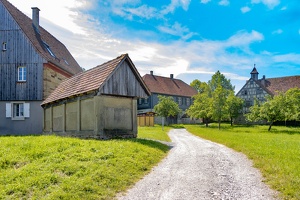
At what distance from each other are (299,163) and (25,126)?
20842 mm

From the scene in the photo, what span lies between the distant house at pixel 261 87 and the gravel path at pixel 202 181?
1854 inches

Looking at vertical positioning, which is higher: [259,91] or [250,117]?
[259,91]

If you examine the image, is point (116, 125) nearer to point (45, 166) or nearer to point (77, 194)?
point (45, 166)

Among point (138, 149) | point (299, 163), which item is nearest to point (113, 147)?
point (138, 149)

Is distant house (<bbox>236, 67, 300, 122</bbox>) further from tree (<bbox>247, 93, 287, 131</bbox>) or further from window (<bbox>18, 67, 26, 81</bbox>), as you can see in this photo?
window (<bbox>18, 67, 26, 81</bbox>)

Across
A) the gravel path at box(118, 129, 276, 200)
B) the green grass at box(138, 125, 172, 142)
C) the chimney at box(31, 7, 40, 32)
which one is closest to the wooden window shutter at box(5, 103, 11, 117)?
the chimney at box(31, 7, 40, 32)

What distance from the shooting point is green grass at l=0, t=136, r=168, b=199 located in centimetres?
630

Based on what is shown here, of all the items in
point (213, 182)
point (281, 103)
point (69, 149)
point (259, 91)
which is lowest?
point (213, 182)

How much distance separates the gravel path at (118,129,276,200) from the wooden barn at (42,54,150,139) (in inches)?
218

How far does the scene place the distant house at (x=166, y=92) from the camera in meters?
49.2

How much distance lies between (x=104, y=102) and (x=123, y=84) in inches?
67.1

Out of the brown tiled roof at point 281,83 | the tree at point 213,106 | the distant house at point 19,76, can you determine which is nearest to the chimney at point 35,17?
the distant house at point 19,76

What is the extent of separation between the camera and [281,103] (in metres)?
31.9

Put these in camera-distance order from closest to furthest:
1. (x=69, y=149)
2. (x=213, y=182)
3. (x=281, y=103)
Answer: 1. (x=213, y=182)
2. (x=69, y=149)
3. (x=281, y=103)
